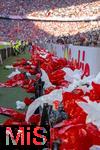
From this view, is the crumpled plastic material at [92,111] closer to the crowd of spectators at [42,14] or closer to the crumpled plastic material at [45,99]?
the crumpled plastic material at [45,99]

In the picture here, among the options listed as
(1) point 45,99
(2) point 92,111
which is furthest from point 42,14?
(2) point 92,111

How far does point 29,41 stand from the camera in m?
59.6

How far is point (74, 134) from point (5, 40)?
56.1 metres

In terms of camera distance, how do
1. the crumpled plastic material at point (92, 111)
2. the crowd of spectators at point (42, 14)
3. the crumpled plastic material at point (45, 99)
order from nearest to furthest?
the crumpled plastic material at point (92, 111), the crumpled plastic material at point (45, 99), the crowd of spectators at point (42, 14)

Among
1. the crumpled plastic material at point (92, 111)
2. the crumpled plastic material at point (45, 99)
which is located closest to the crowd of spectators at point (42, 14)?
the crumpled plastic material at point (45, 99)

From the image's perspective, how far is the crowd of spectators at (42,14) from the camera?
55.3m

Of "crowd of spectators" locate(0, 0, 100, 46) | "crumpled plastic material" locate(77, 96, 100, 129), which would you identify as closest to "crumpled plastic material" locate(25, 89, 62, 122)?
"crumpled plastic material" locate(77, 96, 100, 129)

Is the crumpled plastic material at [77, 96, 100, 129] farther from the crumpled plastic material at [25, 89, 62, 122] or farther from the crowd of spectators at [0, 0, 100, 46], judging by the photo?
the crowd of spectators at [0, 0, 100, 46]

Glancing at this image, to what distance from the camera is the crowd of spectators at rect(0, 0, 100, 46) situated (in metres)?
55.3

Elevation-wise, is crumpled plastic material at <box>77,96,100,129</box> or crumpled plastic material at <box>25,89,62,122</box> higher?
crumpled plastic material at <box>77,96,100,129</box>

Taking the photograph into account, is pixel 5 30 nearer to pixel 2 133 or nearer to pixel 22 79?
pixel 22 79

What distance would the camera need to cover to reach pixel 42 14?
Result: 59625 millimetres

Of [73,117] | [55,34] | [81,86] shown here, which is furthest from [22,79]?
[55,34]

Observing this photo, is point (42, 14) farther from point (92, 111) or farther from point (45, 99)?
point (92, 111)
